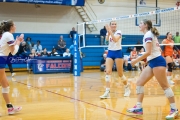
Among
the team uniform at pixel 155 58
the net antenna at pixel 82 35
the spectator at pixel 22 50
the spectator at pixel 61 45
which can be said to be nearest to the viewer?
the team uniform at pixel 155 58

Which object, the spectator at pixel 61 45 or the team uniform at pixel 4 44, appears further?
the spectator at pixel 61 45

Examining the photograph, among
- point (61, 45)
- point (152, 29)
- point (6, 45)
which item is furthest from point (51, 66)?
point (152, 29)

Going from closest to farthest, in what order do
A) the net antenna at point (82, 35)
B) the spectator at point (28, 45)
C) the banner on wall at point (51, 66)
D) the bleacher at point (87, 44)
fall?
the net antenna at point (82, 35) < the banner on wall at point (51, 66) < the spectator at point (28, 45) < the bleacher at point (87, 44)

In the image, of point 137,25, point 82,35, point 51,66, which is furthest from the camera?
point 137,25

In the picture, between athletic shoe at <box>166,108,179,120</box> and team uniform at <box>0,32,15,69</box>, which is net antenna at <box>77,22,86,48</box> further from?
athletic shoe at <box>166,108,179,120</box>

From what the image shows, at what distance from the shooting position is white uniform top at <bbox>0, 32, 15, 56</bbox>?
4934mm

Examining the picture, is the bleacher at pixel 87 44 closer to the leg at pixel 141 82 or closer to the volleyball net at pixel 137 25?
the volleyball net at pixel 137 25

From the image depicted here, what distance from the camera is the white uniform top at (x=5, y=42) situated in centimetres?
493

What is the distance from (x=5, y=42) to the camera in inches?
196

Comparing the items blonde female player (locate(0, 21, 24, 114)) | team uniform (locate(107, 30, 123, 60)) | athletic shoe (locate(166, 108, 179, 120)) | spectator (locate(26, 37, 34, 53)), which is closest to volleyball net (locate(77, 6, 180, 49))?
spectator (locate(26, 37, 34, 53))

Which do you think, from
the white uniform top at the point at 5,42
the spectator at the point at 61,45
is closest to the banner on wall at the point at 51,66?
the spectator at the point at 61,45

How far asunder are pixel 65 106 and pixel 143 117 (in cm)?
174

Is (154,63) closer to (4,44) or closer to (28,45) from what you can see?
(4,44)

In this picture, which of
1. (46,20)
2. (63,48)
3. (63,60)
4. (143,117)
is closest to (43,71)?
(63,60)
